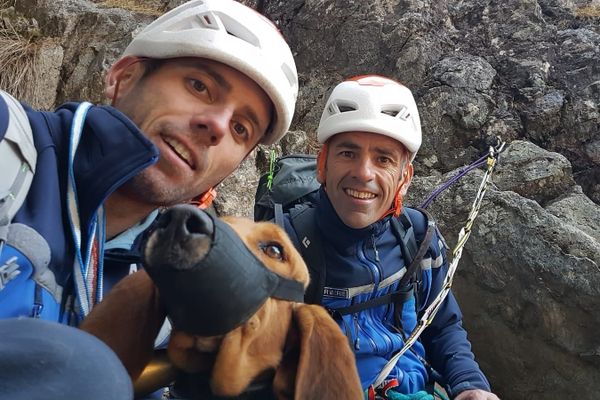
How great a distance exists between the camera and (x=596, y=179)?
26.5 feet

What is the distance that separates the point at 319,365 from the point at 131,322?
0.59 m

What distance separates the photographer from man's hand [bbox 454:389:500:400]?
11.0 ft

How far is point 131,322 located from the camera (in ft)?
5.10

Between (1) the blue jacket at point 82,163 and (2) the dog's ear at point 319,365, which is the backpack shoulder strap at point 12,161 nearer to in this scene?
(1) the blue jacket at point 82,163

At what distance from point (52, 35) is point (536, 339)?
8672 mm

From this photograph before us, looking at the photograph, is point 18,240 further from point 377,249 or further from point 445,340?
point 445,340

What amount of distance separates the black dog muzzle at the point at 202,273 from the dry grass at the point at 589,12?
433 inches

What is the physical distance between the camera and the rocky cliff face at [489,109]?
5.13m

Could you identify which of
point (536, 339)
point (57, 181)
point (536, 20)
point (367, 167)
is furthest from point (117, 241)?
point (536, 20)

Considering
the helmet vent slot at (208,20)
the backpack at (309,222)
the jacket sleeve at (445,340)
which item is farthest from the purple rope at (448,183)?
the helmet vent slot at (208,20)

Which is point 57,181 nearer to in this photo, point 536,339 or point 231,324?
point 231,324

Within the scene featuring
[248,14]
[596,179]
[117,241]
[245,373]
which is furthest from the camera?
[596,179]

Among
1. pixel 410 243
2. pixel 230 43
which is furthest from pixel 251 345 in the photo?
pixel 410 243

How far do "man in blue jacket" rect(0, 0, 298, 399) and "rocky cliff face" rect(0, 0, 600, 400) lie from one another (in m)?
3.42
